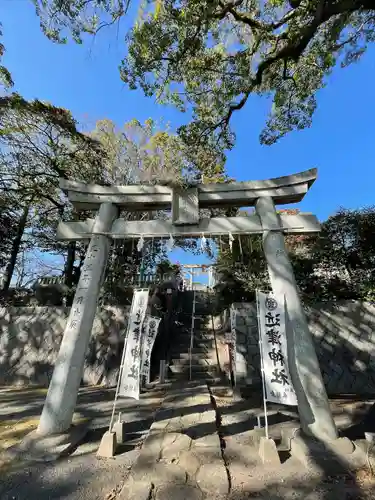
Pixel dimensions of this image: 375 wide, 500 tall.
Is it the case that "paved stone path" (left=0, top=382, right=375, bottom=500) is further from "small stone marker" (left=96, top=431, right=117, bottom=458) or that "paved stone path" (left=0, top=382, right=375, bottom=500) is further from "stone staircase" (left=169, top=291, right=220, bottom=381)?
"stone staircase" (left=169, top=291, right=220, bottom=381)

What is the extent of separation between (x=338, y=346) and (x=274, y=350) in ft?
17.1

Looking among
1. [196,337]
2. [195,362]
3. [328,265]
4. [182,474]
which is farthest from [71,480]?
[328,265]

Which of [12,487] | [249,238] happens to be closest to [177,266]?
[249,238]

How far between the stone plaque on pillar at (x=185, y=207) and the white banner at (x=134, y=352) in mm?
1569

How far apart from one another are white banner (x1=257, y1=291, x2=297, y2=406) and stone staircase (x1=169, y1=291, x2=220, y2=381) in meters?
4.82

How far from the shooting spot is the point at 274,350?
4.14 m

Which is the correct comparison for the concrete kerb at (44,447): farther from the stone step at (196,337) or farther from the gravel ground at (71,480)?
the stone step at (196,337)

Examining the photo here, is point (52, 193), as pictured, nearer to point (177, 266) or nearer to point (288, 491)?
point (177, 266)

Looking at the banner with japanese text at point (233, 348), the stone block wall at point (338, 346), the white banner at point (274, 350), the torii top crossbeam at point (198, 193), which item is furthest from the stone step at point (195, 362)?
the torii top crossbeam at point (198, 193)

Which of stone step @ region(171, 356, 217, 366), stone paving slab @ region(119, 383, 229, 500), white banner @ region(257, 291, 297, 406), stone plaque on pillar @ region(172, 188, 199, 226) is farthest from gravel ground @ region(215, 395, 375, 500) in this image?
stone step @ region(171, 356, 217, 366)

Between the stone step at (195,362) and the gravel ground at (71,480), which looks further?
the stone step at (195,362)

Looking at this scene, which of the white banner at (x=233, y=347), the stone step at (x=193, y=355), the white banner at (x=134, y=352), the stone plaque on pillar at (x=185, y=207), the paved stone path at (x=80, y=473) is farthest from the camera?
the stone step at (x=193, y=355)

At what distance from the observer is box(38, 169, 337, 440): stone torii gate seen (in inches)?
166

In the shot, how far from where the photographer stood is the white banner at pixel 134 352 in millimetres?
4305
